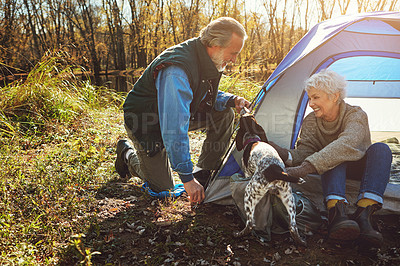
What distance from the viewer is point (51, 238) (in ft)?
7.36

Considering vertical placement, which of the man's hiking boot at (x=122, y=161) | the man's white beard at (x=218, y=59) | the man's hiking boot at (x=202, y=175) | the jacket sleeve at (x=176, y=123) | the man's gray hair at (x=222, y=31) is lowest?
the man's hiking boot at (x=202, y=175)

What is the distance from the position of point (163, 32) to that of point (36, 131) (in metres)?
19.8

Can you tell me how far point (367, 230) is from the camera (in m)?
2.09

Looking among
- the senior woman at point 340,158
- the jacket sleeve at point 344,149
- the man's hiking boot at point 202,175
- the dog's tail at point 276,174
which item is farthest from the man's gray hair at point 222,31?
the man's hiking boot at point 202,175

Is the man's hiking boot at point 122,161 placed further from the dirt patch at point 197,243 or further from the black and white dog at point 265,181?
the black and white dog at point 265,181

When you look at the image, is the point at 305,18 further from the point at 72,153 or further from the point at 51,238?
the point at 51,238

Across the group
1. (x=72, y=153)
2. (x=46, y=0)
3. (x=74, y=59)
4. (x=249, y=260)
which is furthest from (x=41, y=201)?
(x=46, y=0)

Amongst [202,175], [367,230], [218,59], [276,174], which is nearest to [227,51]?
[218,59]

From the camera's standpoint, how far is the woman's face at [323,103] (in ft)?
8.68

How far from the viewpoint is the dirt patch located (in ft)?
6.98

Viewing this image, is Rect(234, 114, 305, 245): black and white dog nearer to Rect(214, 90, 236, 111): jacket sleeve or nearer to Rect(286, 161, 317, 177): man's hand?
Rect(286, 161, 317, 177): man's hand

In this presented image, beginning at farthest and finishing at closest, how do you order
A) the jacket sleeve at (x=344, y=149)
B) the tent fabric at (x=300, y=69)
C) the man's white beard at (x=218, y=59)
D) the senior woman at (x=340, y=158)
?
1. the tent fabric at (x=300, y=69)
2. the man's white beard at (x=218, y=59)
3. the jacket sleeve at (x=344, y=149)
4. the senior woman at (x=340, y=158)

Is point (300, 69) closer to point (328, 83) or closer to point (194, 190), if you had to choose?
point (328, 83)

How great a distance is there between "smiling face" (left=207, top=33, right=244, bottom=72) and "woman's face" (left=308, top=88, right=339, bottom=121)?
2.57 feet
